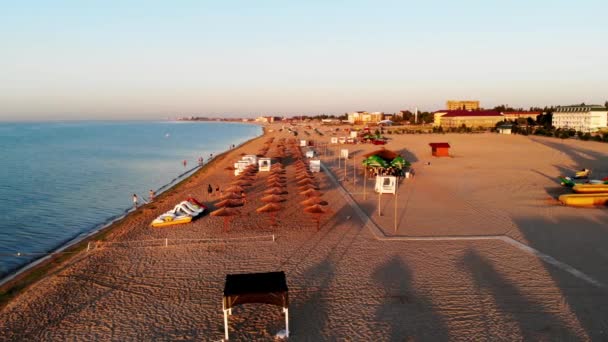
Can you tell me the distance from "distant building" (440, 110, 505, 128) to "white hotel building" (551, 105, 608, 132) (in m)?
12.1

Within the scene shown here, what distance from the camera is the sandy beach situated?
306 inches

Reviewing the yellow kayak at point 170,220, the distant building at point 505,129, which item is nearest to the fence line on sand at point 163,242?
the yellow kayak at point 170,220

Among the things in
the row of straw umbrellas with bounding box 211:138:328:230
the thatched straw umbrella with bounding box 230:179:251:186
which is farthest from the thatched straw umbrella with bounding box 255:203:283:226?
the thatched straw umbrella with bounding box 230:179:251:186

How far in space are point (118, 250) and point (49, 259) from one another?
2.45 meters

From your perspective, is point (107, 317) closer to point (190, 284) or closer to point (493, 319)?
point (190, 284)

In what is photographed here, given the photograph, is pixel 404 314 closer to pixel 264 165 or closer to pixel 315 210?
pixel 315 210

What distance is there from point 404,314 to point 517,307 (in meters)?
2.35

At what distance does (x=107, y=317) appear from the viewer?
27.8 ft

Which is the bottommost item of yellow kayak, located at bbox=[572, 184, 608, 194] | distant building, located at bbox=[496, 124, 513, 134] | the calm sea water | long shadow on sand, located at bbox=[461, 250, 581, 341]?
the calm sea water

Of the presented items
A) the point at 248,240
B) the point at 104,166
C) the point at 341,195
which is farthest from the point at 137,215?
the point at 104,166

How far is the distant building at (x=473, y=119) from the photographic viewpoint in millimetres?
82812

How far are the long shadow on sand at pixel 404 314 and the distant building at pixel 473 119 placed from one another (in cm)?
7847

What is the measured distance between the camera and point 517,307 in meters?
8.29

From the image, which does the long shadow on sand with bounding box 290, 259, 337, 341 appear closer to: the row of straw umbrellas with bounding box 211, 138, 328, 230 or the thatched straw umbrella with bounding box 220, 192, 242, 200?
the row of straw umbrellas with bounding box 211, 138, 328, 230
